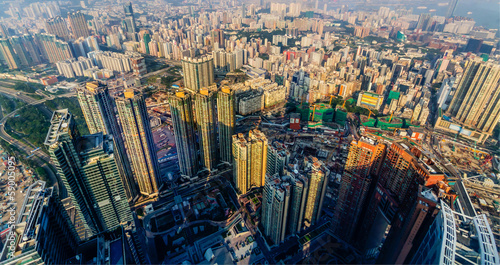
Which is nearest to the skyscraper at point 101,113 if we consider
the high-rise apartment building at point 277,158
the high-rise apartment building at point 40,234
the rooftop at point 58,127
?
the rooftop at point 58,127

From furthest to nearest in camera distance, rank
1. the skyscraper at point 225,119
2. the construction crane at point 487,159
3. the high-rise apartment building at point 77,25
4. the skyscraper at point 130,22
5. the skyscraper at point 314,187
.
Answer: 1. the skyscraper at point 130,22
2. the high-rise apartment building at point 77,25
3. the construction crane at point 487,159
4. the skyscraper at point 225,119
5. the skyscraper at point 314,187

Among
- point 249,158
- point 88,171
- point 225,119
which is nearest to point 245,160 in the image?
point 249,158

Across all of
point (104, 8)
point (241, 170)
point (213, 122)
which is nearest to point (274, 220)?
point (241, 170)

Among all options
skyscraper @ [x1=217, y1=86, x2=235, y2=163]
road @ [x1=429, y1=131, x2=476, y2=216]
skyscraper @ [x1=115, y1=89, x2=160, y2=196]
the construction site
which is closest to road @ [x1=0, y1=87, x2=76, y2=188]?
skyscraper @ [x1=115, y1=89, x2=160, y2=196]

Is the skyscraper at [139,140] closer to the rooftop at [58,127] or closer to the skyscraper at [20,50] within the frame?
the rooftop at [58,127]

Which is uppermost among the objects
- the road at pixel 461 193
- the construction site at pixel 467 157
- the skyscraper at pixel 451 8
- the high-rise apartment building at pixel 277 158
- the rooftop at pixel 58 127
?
the skyscraper at pixel 451 8

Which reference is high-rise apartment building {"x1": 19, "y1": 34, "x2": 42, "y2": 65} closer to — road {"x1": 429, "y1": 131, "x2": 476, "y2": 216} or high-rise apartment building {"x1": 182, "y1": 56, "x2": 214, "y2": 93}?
high-rise apartment building {"x1": 182, "y1": 56, "x2": 214, "y2": 93}

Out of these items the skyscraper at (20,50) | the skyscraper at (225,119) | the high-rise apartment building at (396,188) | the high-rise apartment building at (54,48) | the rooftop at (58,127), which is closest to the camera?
the rooftop at (58,127)
